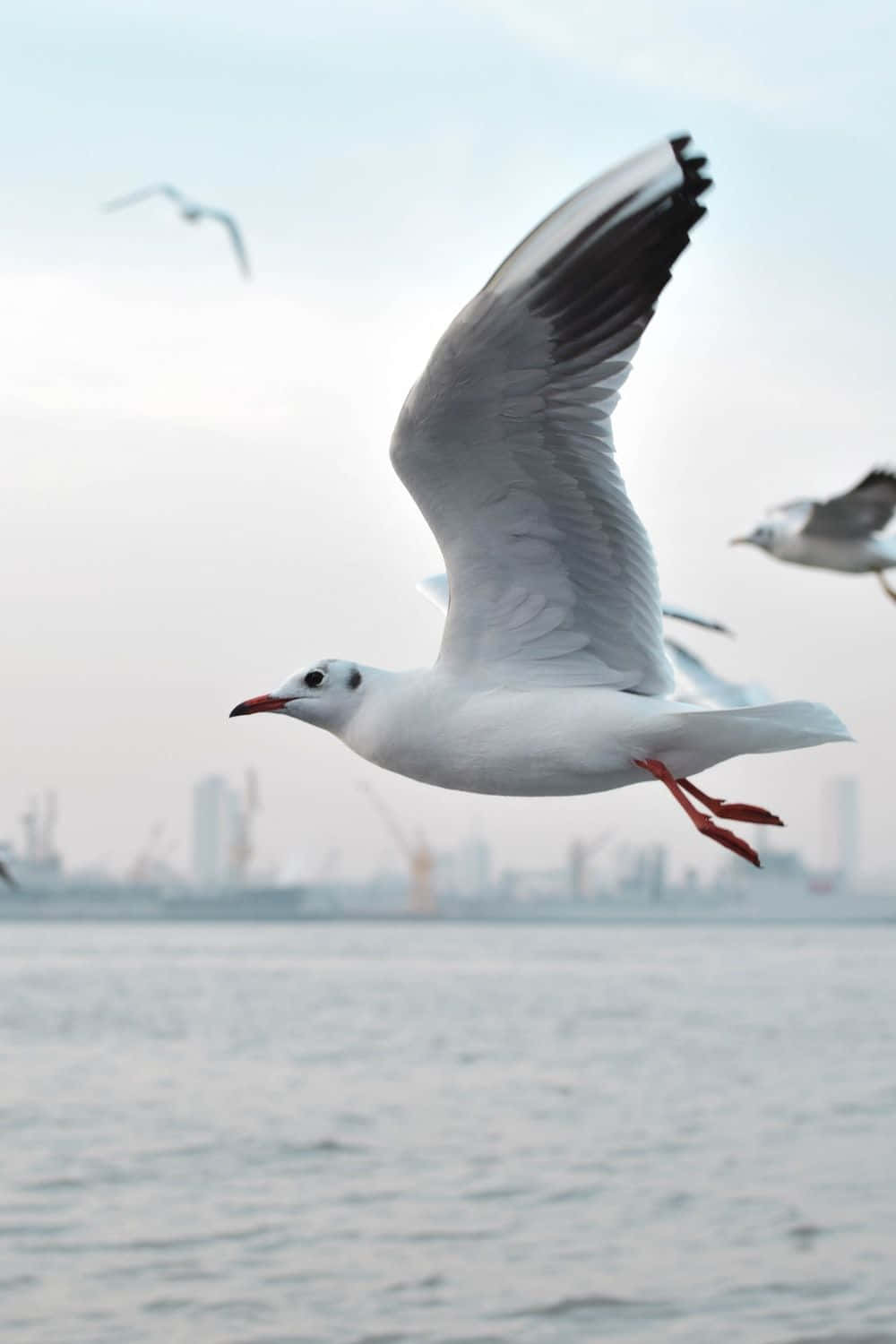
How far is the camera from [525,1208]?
2112 centimetres

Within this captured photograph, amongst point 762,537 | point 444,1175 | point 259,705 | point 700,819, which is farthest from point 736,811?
point 444,1175

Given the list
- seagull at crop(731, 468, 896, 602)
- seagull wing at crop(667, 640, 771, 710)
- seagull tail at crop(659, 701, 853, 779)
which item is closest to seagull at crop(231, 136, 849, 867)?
seagull tail at crop(659, 701, 853, 779)

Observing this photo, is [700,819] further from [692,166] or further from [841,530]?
[841,530]

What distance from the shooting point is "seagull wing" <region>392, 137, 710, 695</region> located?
4309 mm

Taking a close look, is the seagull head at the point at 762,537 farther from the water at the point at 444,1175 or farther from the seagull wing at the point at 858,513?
the water at the point at 444,1175

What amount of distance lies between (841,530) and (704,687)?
534 cm

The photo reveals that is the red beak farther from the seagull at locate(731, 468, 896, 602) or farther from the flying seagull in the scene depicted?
the seagull at locate(731, 468, 896, 602)

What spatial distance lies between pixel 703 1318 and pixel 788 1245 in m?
3.03

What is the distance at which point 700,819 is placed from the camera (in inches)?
193

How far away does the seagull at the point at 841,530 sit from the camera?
467 inches

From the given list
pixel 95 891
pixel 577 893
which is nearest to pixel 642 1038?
pixel 95 891

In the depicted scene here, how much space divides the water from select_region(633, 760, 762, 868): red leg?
11.7 m

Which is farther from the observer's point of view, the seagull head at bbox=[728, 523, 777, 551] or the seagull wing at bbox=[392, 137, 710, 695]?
the seagull head at bbox=[728, 523, 777, 551]

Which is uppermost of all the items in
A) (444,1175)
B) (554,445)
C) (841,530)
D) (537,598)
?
(841,530)
